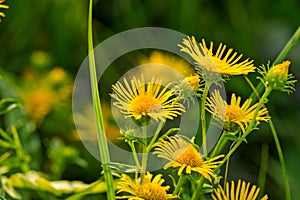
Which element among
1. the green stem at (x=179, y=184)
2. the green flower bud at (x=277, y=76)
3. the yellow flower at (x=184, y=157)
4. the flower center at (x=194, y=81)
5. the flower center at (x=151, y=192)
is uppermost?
the green flower bud at (x=277, y=76)

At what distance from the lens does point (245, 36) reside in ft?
4.54

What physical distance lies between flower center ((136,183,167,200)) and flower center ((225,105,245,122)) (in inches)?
3.1

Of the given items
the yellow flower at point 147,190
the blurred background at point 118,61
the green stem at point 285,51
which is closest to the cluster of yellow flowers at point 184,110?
the yellow flower at point 147,190

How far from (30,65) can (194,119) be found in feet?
2.34

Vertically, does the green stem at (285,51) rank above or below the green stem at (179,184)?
above

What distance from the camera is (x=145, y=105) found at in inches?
21.4

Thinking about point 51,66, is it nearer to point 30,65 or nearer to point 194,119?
point 30,65

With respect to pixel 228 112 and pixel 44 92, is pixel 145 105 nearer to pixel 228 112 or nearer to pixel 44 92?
pixel 228 112

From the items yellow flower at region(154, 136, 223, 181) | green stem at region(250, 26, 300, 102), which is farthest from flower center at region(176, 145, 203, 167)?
green stem at region(250, 26, 300, 102)

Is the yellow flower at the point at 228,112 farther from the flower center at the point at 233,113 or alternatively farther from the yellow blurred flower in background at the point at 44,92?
the yellow blurred flower in background at the point at 44,92

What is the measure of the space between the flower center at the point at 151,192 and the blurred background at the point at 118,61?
2.00 ft

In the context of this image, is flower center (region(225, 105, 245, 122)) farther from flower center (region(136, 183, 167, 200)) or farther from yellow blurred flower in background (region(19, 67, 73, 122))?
yellow blurred flower in background (region(19, 67, 73, 122))

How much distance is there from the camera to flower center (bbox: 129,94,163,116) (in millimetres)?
540

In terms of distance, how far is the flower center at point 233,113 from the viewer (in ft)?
1.77
